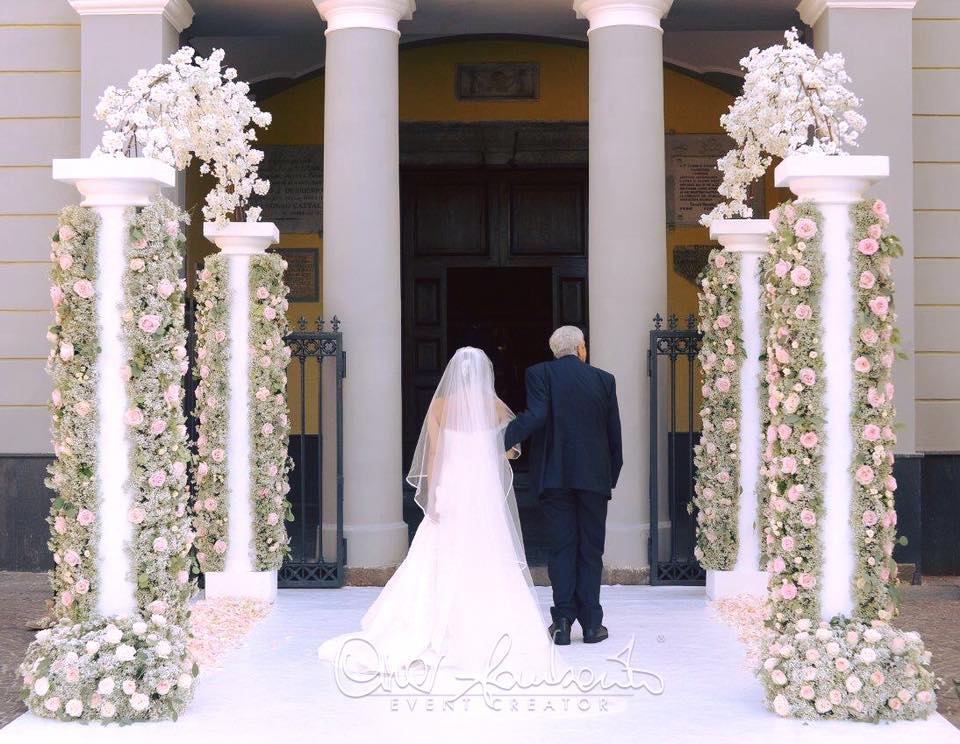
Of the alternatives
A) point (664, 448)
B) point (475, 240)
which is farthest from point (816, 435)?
point (475, 240)

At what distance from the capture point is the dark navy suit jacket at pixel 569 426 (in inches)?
274

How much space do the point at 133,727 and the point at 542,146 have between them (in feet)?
28.5

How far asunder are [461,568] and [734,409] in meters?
2.75

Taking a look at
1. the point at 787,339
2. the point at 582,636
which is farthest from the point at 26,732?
the point at 787,339

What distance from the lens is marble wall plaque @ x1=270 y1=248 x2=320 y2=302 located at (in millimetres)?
13125

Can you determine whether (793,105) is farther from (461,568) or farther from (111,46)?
(111,46)

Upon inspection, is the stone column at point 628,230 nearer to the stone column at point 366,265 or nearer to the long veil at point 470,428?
the stone column at point 366,265

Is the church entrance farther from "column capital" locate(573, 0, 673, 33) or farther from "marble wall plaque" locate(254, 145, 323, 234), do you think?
"column capital" locate(573, 0, 673, 33)

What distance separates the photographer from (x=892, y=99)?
32.3ft

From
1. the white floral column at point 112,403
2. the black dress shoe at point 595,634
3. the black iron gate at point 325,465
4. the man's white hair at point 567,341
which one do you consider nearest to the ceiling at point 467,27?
the black iron gate at point 325,465

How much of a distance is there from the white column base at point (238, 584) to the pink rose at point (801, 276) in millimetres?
4347

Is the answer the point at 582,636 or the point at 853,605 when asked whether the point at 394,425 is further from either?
the point at 853,605

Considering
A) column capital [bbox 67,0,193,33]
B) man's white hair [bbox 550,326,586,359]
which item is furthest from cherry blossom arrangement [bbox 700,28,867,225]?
column capital [bbox 67,0,193,33]

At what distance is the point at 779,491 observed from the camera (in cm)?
592
